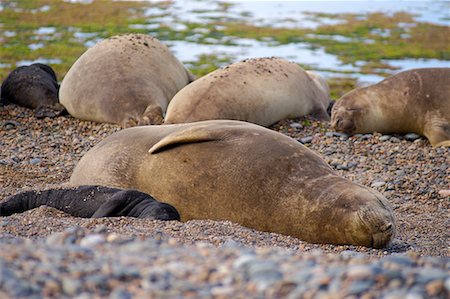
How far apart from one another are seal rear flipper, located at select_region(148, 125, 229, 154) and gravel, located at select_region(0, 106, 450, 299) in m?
0.77

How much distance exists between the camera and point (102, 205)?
17.5 ft

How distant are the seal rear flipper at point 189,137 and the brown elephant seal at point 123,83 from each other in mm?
3570

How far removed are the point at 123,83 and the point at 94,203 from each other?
4.66 m

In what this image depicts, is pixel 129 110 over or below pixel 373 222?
below

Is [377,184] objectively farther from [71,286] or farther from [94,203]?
[71,286]

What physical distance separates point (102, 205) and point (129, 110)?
4455mm

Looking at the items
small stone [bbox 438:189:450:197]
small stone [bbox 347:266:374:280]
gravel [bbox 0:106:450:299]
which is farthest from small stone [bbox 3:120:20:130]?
small stone [bbox 347:266:374:280]

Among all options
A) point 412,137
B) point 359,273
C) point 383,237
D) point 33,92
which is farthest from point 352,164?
point 359,273

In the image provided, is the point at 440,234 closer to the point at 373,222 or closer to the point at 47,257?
the point at 373,222

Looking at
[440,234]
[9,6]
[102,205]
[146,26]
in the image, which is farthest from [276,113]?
[9,6]

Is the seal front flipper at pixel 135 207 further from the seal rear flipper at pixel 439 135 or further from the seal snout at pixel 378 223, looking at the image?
the seal rear flipper at pixel 439 135

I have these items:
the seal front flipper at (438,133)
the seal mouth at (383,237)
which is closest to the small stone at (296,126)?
the seal front flipper at (438,133)

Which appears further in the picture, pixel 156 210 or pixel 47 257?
pixel 156 210

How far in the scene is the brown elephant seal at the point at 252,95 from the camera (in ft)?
29.9
